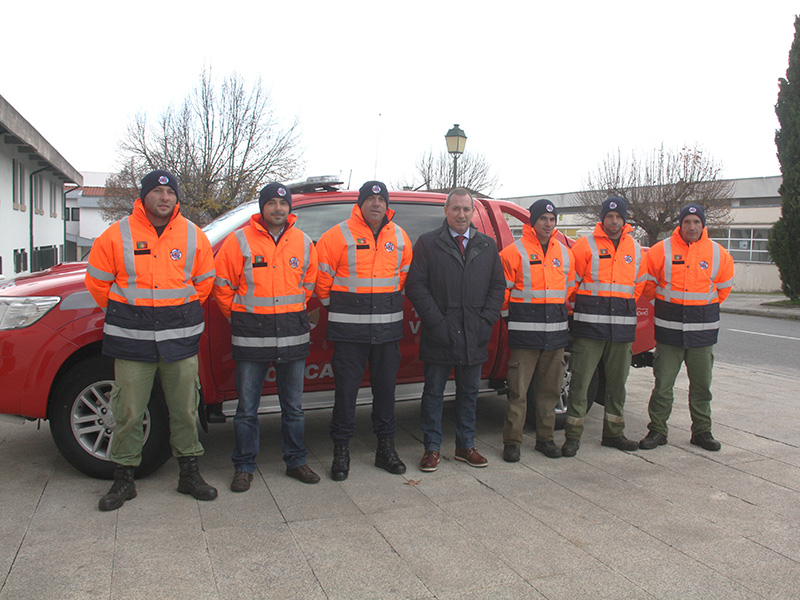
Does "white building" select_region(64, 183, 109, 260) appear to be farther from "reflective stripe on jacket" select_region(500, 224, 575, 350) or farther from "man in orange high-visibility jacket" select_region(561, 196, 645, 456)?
"man in orange high-visibility jacket" select_region(561, 196, 645, 456)

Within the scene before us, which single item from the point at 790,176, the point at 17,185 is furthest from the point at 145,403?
the point at 790,176

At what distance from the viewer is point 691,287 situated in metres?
5.03

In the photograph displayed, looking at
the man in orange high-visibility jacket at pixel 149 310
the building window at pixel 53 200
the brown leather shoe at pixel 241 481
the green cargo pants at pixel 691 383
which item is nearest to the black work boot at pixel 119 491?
the man in orange high-visibility jacket at pixel 149 310

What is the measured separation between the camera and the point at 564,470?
4.61 meters

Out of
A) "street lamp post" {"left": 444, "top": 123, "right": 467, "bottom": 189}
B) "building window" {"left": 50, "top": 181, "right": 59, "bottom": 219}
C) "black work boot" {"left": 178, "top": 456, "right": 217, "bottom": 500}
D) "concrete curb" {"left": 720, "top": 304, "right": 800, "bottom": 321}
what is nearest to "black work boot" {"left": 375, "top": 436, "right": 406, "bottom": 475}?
"black work boot" {"left": 178, "top": 456, "right": 217, "bottom": 500}

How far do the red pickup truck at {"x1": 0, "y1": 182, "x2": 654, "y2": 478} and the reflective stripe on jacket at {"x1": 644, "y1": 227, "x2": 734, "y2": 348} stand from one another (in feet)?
6.61

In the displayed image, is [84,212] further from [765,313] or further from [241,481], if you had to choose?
[241,481]

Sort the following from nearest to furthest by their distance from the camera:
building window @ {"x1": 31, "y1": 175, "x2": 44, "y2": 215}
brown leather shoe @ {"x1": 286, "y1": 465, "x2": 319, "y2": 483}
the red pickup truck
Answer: the red pickup truck, brown leather shoe @ {"x1": 286, "y1": 465, "x2": 319, "y2": 483}, building window @ {"x1": 31, "y1": 175, "x2": 44, "y2": 215}

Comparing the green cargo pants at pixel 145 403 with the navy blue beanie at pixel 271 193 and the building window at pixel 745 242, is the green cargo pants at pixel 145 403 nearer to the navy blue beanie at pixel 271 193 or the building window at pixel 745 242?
the navy blue beanie at pixel 271 193

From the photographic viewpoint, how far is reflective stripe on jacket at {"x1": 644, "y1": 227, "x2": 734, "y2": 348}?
5.02 metres

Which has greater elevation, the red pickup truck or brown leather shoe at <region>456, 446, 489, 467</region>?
the red pickup truck

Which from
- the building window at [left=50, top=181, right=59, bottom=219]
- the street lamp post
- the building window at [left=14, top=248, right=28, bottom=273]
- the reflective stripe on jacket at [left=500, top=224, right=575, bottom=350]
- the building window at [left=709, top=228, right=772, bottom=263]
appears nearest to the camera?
the reflective stripe on jacket at [left=500, top=224, right=575, bottom=350]

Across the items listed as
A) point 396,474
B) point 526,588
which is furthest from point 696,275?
point 526,588

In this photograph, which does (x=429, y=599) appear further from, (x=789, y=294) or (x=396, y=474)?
(x=789, y=294)
